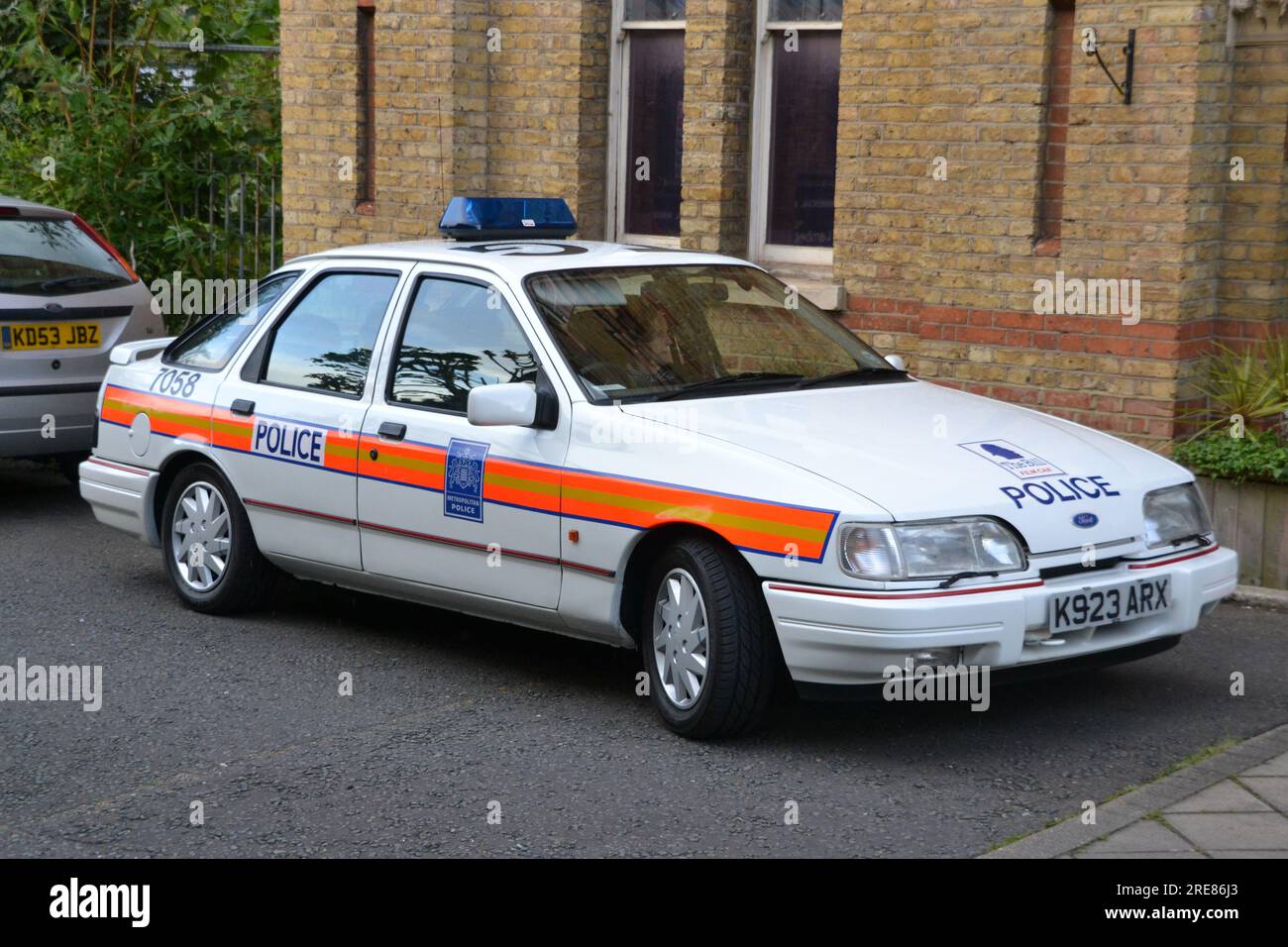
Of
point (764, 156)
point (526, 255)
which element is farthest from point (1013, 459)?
point (764, 156)

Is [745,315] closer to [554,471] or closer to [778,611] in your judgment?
[554,471]

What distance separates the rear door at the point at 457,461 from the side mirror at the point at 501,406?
0.12 m

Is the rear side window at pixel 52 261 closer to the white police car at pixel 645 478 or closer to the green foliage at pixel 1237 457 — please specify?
the white police car at pixel 645 478

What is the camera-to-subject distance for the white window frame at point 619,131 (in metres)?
11.8

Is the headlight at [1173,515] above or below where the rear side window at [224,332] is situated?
below

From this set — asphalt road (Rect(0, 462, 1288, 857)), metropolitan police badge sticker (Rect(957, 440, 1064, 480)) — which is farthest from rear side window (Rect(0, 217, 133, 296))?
metropolitan police badge sticker (Rect(957, 440, 1064, 480))

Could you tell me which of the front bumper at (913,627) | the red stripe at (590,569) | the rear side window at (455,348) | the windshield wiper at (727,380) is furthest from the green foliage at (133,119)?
the front bumper at (913,627)

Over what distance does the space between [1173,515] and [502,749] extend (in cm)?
246

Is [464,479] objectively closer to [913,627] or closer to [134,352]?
[913,627]

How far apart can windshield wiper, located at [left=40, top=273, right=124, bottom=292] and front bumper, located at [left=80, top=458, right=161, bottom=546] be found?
2.02 m

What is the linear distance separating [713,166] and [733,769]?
20.4 feet

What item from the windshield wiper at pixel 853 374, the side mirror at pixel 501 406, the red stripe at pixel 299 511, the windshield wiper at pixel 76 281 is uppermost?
the windshield wiper at pixel 76 281

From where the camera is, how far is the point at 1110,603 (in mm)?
5695

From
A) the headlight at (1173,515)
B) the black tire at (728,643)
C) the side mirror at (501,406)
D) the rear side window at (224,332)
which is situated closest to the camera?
the black tire at (728,643)
